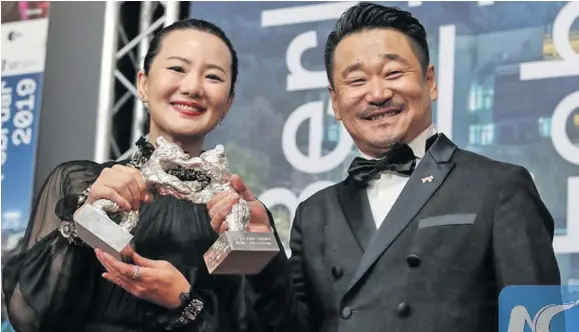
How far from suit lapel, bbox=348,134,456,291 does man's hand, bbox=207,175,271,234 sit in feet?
0.70

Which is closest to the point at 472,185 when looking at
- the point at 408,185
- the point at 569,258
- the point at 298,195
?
the point at 408,185

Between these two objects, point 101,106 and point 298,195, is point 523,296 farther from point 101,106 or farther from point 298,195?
point 101,106

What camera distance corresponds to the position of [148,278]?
1.39 m

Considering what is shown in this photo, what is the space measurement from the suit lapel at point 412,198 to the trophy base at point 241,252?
245mm

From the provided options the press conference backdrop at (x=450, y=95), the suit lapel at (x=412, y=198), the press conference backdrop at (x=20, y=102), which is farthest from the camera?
the press conference backdrop at (x=20, y=102)

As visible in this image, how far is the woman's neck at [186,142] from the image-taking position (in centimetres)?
160

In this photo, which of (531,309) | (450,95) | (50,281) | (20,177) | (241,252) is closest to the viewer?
(241,252)

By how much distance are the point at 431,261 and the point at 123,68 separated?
181 cm

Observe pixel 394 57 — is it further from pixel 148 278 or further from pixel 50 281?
pixel 50 281

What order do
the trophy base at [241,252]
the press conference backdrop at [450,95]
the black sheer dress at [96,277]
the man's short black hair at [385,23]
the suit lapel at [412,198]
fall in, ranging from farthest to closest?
1. the press conference backdrop at [450,95]
2. the man's short black hair at [385,23]
3. the suit lapel at [412,198]
4. the black sheer dress at [96,277]
5. the trophy base at [241,252]

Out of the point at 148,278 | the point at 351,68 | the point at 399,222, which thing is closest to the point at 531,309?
the point at 399,222

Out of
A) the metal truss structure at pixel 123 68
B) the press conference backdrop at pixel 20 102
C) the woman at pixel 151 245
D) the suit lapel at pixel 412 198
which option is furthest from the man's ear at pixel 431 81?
the press conference backdrop at pixel 20 102

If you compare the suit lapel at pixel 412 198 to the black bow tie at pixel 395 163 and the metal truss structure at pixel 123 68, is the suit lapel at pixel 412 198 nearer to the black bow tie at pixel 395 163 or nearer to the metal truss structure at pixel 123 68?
the black bow tie at pixel 395 163

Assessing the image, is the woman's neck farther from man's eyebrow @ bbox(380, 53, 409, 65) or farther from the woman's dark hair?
man's eyebrow @ bbox(380, 53, 409, 65)
